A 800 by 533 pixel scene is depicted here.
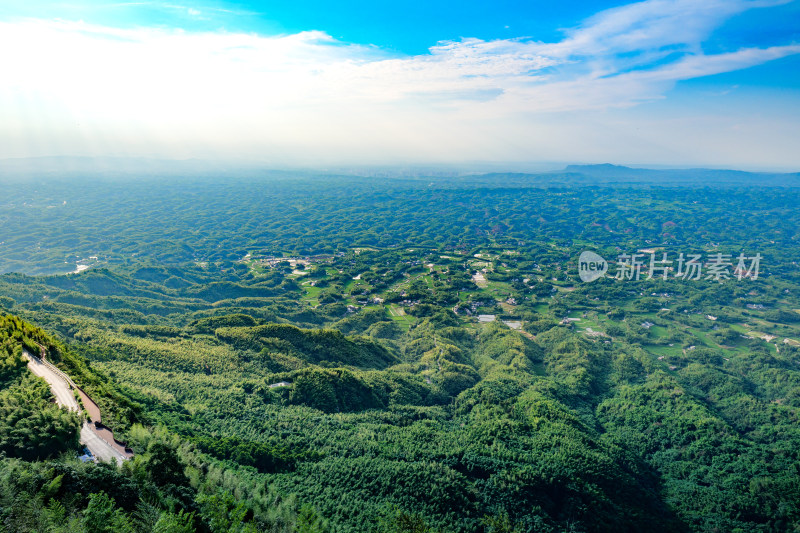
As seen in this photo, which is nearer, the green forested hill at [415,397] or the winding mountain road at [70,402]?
the winding mountain road at [70,402]

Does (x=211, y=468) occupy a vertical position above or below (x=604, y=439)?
above

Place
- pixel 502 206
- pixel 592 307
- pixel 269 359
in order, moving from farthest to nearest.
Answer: pixel 502 206, pixel 592 307, pixel 269 359

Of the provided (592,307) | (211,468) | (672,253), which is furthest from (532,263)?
(211,468)

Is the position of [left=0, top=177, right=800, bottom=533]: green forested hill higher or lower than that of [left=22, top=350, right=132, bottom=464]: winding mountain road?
lower

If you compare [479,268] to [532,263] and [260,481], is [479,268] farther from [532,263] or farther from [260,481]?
[260,481]

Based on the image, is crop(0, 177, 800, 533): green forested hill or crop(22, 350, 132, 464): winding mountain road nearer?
crop(22, 350, 132, 464): winding mountain road
